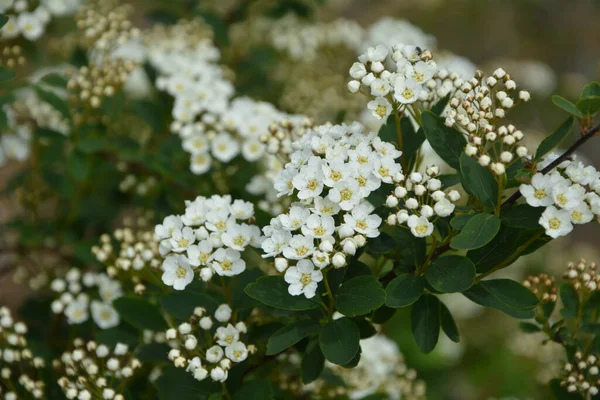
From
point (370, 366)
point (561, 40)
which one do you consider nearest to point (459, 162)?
Answer: point (370, 366)

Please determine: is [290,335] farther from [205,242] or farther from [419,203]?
Answer: [419,203]

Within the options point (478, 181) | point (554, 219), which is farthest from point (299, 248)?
point (554, 219)

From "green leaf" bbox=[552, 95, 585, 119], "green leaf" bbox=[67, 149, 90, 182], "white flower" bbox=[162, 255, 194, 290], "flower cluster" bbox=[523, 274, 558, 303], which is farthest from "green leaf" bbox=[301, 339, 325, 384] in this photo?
"green leaf" bbox=[67, 149, 90, 182]

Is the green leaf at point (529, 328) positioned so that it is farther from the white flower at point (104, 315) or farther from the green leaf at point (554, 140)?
the white flower at point (104, 315)

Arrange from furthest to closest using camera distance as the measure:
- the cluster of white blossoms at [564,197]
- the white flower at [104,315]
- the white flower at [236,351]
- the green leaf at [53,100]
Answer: the green leaf at [53,100]
the white flower at [104,315]
the white flower at [236,351]
the cluster of white blossoms at [564,197]

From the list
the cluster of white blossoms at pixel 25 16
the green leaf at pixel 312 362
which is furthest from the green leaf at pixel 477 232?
the cluster of white blossoms at pixel 25 16

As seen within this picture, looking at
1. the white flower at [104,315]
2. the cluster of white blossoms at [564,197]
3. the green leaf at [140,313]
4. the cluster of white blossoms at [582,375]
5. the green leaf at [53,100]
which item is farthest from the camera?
the green leaf at [53,100]
